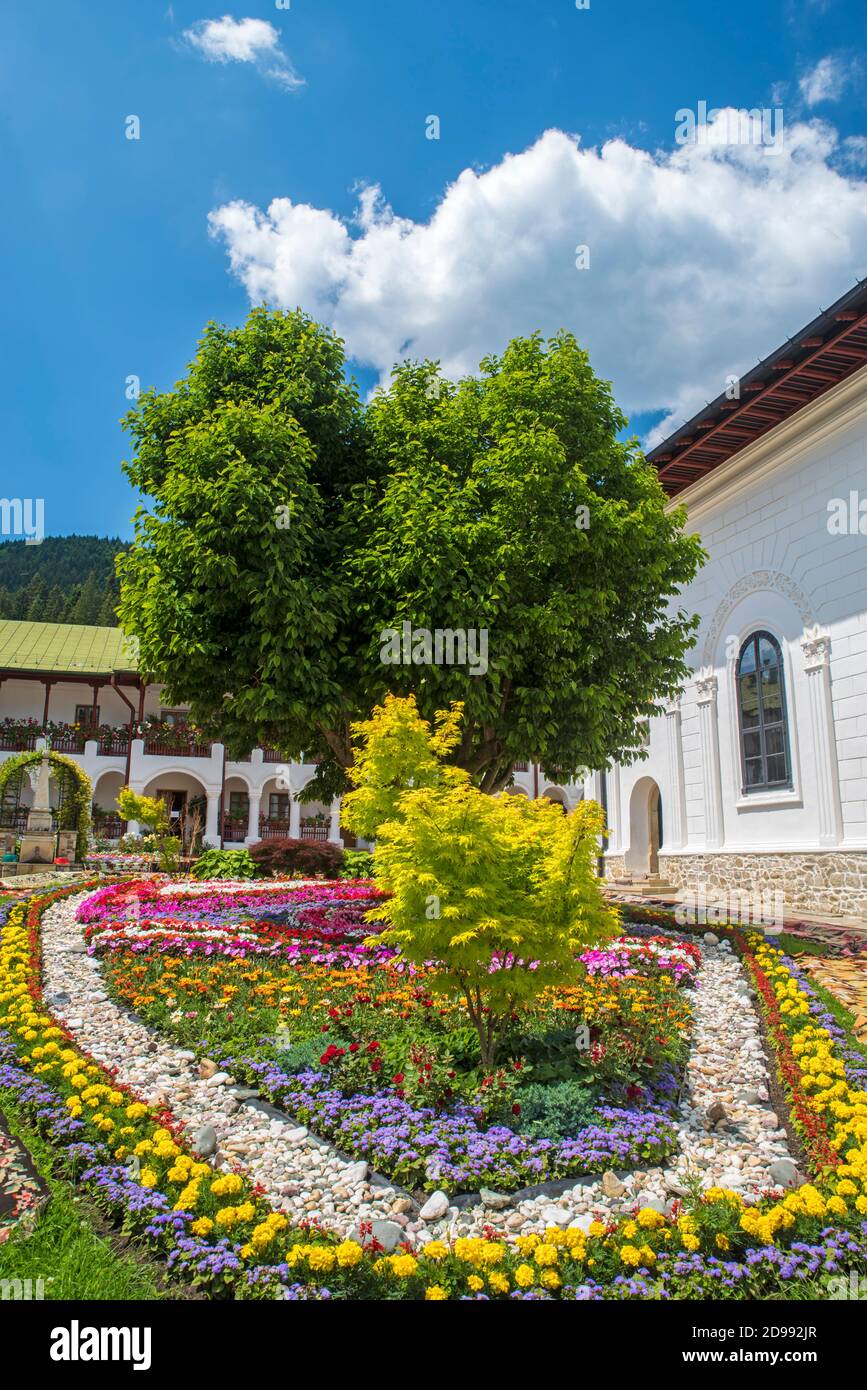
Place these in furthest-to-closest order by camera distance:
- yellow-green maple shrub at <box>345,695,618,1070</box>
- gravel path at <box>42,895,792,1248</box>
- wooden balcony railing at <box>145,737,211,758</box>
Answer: wooden balcony railing at <box>145,737,211,758</box> → yellow-green maple shrub at <box>345,695,618,1070</box> → gravel path at <box>42,895,792,1248</box>

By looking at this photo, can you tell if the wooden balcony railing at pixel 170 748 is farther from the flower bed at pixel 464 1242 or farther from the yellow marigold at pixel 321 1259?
the yellow marigold at pixel 321 1259

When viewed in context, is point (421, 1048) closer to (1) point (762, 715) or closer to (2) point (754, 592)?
(1) point (762, 715)

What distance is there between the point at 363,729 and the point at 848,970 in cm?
493

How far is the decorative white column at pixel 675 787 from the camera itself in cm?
1612

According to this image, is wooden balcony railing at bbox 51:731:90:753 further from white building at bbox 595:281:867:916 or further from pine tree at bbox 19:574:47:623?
pine tree at bbox 19:574:47:623

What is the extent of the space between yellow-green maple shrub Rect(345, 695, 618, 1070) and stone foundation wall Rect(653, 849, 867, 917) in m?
8.39

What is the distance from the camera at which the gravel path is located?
380 centimetres

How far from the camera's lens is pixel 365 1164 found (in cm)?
414

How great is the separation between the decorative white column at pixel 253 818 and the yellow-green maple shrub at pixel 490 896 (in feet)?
90.2

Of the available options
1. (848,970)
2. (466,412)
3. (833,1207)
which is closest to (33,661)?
(466,412)

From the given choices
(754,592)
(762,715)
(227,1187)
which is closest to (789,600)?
(754,592)

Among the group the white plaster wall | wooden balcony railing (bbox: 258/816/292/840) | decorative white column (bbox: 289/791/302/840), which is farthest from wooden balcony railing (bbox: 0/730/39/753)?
the white plaster wall

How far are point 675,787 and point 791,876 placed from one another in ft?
11.1

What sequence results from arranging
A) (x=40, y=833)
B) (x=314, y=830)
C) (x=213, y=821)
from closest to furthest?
(x=40, y=833), (x=213, y=821), (x=314, y=830)
